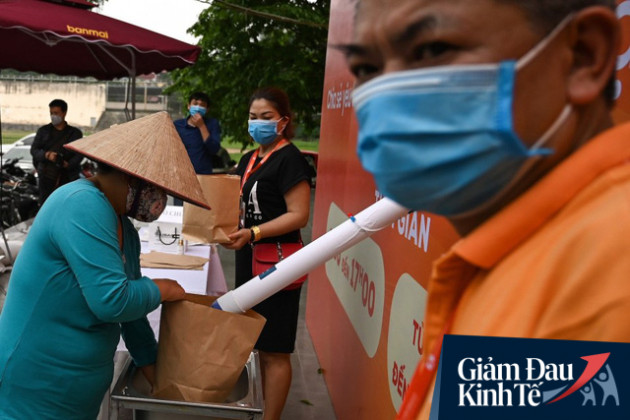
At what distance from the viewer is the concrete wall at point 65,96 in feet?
106

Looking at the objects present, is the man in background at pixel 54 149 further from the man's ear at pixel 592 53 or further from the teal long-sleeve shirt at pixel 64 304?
the man's ear at pixel 592 53

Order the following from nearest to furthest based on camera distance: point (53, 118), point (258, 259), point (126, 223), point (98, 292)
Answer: point (98, 292), point (126, 223), point (258, 259), point (53, 118)

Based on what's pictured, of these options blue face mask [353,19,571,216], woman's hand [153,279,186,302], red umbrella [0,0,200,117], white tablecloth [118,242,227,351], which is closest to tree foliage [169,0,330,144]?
red umbrella [0,0,200,117]

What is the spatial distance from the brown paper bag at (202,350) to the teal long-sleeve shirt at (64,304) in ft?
0.44

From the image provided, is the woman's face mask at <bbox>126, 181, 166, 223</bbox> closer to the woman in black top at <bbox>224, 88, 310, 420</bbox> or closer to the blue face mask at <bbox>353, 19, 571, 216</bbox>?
the woman in black top at <bbox>224, 88, 310, 420</bbox>

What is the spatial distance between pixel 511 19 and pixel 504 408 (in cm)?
41

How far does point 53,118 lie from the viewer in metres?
9.14

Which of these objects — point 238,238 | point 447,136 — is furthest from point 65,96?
point 447,136

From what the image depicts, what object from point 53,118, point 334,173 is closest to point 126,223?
point 334,173

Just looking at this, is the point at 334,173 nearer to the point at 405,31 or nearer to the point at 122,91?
the point at 405,31

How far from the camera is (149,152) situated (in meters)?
2.25

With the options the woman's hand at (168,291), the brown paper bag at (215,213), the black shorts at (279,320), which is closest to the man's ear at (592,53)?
the woman's hand at (168,291)

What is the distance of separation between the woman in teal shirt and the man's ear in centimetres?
171

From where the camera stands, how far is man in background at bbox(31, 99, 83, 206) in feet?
30.0
